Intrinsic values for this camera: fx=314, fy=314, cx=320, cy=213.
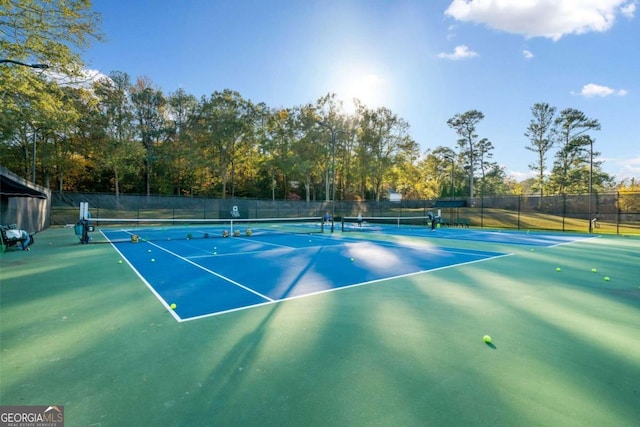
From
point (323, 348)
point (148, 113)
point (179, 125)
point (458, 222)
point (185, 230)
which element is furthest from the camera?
point (179, 125)

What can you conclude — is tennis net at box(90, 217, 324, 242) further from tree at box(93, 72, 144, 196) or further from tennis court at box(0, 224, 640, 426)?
tree at box(93, 72, 144, 196)

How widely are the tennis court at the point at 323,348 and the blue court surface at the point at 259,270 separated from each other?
0.08 metres

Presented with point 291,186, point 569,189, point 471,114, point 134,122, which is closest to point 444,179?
point 471,114

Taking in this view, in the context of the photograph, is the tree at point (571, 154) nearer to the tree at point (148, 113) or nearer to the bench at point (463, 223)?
the bench at point (463, 223)

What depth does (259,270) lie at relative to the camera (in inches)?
306

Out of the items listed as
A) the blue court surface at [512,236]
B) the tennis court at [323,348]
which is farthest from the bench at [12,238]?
the blue court surface at [512,236]

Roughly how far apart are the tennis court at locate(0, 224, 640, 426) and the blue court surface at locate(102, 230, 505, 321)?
3.1 inches

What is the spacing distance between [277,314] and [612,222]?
104 feet

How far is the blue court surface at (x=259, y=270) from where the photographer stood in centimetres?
536

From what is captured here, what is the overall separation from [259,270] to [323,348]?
4.62 metres

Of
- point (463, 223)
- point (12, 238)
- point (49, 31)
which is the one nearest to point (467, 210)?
point (463, 223)

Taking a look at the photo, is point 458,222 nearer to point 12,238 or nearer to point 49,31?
point 12,238

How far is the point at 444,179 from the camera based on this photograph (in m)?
61.8

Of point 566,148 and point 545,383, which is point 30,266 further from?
point 566,148
